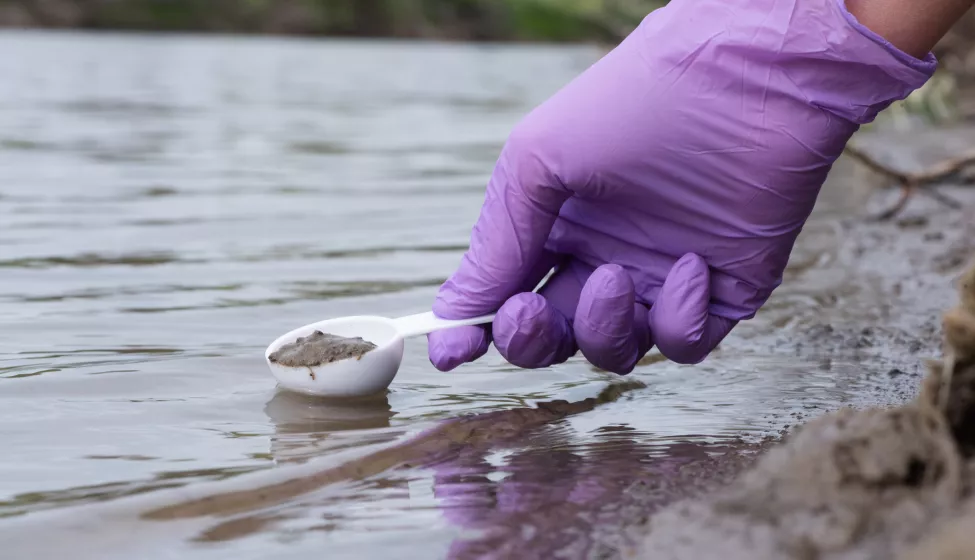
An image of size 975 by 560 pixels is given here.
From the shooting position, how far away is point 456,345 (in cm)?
221

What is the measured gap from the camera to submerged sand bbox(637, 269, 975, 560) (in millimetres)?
1236

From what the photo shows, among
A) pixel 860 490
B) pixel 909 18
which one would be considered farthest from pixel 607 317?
pixel 860 490

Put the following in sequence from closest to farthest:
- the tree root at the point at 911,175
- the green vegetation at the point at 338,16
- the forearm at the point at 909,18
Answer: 1. the forearm at the point at 909,18
2. the tree root at the point at 911,175
3. the green vegetation at the point at 338,16

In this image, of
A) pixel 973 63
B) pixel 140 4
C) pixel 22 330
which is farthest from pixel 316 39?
pixel 22 330

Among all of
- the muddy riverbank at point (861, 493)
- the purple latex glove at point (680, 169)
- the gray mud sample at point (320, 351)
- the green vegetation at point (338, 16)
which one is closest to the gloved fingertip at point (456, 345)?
the purple latex glove at point (680, 169)

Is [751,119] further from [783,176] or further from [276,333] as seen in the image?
[276,333]

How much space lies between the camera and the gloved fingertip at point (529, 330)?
2.11 meters

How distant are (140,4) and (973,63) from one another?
3325 centimetres

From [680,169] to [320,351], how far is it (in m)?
0.77

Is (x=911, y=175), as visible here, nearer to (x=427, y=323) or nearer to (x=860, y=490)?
(x=427, y=323)

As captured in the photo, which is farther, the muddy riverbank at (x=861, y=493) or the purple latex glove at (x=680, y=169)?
the purple latex glove at (x=680, y=169)

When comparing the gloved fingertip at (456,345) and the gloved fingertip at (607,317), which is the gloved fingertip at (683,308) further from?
the gloved fingertip at (456,345)

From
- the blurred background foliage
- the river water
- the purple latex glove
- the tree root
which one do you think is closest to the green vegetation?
the blurred background foliage

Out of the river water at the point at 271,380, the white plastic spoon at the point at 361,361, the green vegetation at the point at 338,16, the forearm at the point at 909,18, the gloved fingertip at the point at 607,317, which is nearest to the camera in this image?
the river water at the point at 271,380
